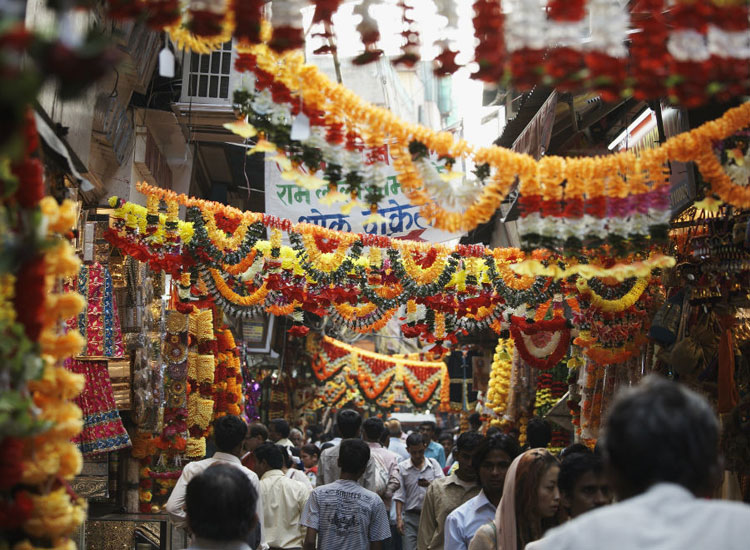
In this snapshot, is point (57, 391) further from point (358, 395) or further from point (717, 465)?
point (358, 395)

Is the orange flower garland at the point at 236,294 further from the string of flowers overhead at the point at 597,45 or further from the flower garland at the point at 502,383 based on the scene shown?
the flower garland at the point at 502,383

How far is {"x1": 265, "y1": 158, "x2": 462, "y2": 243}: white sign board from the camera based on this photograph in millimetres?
11180

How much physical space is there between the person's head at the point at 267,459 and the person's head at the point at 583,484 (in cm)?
412

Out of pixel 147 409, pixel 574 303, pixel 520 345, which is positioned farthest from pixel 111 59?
pixel 520 345

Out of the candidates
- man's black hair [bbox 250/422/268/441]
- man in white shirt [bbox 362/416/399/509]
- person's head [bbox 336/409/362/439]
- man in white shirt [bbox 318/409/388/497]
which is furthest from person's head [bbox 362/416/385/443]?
man's black hair [bbox 250/422/268/441]

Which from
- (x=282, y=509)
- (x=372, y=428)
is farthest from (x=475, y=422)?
(x=282, y=509)

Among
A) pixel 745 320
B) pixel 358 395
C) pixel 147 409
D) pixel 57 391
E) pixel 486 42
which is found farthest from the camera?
pixel 358 395

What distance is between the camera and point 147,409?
379 inches

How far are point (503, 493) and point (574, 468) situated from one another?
0.61 meters

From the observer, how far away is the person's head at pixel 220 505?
376cm

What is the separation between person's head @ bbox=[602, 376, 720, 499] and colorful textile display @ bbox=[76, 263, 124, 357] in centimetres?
617

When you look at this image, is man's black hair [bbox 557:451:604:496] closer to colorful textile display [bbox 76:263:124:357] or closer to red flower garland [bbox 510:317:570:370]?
colorful textile display [bbox 76:263:124:357]

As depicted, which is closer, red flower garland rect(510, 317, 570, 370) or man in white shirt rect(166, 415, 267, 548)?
man in white shirt rect(166, 415, 267, 548)

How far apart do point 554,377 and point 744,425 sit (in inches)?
263
